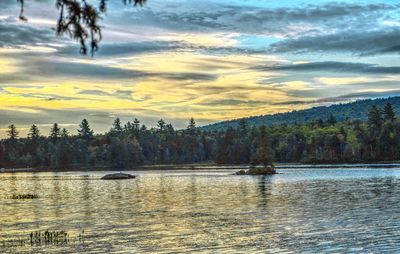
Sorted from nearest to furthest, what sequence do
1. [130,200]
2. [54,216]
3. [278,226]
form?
[278,226] < [54,216] < [130,200]

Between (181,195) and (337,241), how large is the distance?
190ft

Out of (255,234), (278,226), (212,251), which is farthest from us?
(278,226)

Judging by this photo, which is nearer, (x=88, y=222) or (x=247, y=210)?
(x=88, y=222)

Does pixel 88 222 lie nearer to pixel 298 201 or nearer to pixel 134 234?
pixel 134 234

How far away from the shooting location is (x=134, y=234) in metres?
52.8

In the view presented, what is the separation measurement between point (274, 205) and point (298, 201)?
20.0 feet

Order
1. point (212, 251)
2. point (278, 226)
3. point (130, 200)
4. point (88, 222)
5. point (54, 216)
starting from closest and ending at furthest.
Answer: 1. point (212, 251)
2. point (278, 226)
3. point (88, 222)
4. point (54, 216)
5. point (130, 200)

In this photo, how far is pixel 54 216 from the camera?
2753 inches

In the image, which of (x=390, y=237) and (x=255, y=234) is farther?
(x=255, y=234)

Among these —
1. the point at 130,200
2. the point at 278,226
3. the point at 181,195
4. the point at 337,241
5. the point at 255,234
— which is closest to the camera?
the point at 337,241

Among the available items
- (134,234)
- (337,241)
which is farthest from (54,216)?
(337,241)

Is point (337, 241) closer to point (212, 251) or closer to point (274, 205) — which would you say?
point (212, 251)

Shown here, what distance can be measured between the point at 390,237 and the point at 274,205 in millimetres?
31539

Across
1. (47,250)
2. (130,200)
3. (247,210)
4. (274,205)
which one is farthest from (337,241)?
(130,200)
